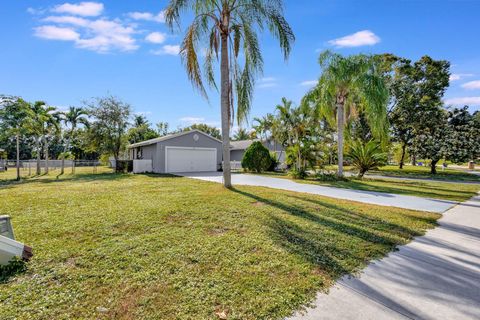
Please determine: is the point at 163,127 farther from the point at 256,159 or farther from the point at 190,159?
the point at 256,159

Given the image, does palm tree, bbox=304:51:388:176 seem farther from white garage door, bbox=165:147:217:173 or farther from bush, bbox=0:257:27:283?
bush, bbox=0:257:27:283

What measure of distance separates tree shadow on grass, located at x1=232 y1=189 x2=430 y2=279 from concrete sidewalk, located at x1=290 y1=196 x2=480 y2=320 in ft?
0.80

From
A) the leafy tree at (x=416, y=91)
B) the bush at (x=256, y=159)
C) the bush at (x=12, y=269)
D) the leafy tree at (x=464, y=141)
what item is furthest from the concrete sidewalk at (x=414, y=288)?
the leafy tree at (x=416, y=91)

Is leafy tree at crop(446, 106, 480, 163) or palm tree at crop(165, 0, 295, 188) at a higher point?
palm tree at crop(165, 0, 295, 188)

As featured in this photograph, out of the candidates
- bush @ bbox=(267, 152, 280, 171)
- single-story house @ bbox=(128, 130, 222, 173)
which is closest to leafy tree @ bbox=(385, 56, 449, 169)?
bush @ bbox=(267, 152, 280, 171)

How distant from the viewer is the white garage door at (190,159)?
746 inches

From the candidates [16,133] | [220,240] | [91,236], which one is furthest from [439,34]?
[16,133]

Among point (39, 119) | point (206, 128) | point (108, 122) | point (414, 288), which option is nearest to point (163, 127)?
point (206, 128)

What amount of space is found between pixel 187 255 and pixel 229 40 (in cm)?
843

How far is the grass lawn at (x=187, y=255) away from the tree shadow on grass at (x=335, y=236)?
2 centimetres

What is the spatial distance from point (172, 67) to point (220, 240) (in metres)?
8.35

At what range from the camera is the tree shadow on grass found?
3479mm

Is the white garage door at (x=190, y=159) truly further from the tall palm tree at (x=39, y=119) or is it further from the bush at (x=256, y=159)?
the tall palm tree at (x=39, y=119)

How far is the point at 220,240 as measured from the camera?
4109mm
